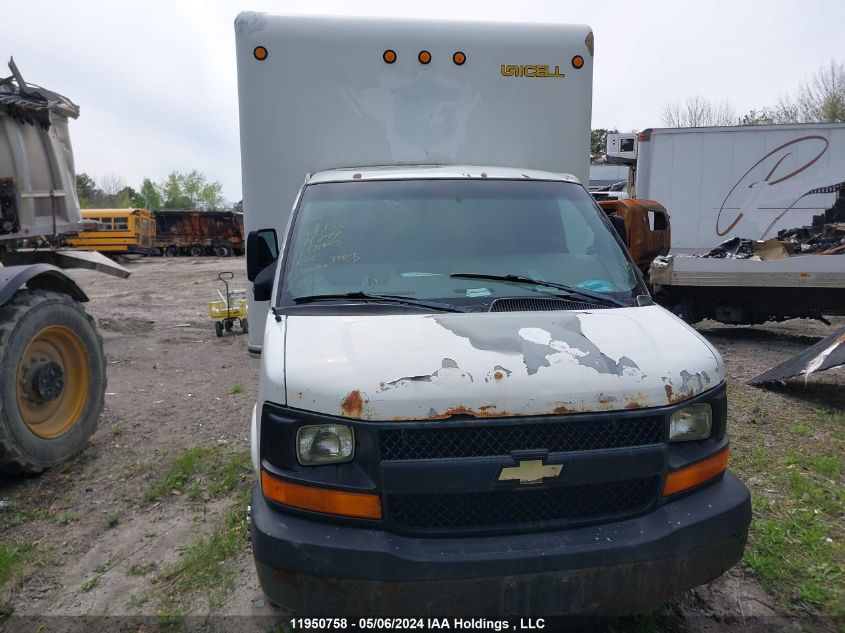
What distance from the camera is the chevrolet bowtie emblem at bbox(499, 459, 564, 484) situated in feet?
7.82

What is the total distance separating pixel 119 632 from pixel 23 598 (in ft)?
2.24

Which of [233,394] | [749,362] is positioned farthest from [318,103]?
[749,362]

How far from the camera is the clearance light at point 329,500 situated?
2.38 m

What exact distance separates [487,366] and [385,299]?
0.81 meters

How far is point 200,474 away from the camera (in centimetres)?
473

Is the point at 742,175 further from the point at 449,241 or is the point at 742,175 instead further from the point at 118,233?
the point at 118,233

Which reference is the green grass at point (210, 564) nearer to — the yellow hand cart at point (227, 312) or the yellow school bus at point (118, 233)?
the yellow hand cart at point (227, 312)

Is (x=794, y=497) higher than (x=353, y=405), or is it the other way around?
(x=353, y=405)

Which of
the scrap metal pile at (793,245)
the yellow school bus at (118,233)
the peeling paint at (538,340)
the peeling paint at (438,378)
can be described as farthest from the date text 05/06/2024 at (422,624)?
the yellow school bus at (118,233)

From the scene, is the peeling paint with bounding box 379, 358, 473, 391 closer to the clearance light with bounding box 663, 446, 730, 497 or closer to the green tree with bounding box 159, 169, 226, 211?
the clearance light with bounding box 663, 446, 730, 497

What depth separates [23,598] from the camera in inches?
129

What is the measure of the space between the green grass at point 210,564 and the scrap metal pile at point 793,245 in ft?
26.8

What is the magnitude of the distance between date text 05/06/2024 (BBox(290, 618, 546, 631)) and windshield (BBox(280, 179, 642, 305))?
1.38 metres

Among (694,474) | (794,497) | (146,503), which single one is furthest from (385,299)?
(794,497)
